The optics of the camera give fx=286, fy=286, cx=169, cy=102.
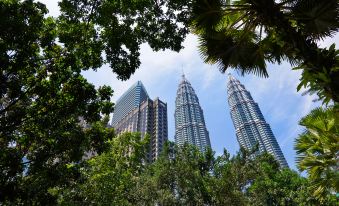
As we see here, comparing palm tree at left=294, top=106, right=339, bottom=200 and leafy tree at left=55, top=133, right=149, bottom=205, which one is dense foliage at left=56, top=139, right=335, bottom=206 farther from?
palm tree at left=294, top=106, right=339, bottom=200

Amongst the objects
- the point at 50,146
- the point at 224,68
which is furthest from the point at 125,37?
the point at 50,146

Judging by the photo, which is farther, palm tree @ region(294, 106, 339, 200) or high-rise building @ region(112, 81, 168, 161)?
high-rise building @ region(112, 81, 168, 161)

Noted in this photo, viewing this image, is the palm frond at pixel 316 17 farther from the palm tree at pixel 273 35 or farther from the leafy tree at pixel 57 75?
the leafy tree at pixel 57 75

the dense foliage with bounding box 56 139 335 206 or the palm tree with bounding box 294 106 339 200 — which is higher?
the dense foliage with bounding box 56 139 335 206

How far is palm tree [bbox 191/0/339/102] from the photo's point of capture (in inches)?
209

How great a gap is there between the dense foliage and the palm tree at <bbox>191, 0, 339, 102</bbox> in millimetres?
9392

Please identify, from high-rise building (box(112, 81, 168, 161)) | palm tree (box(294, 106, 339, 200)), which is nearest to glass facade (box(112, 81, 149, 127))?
high-rise building (box(112, 81, 168, 161))

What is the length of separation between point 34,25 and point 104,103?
147 inches

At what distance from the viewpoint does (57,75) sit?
11.0 m

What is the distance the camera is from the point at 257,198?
25344 millimetres

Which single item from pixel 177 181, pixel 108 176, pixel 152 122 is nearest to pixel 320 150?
pixel 108 176

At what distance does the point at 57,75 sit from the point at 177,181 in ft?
56.0

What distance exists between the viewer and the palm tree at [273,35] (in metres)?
5.31

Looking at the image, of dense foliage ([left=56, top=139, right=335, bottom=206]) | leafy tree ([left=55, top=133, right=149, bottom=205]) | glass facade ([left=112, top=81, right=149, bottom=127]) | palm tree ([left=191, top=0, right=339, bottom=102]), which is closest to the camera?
palm tree ([left=191, top=0, right=339, bottom=102])
